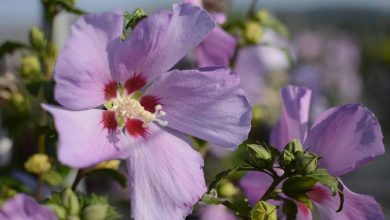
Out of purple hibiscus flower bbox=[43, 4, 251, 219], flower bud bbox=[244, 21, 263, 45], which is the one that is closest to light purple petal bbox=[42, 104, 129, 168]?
purple hibiscus flower bbox=[43, 4, 251, 219]

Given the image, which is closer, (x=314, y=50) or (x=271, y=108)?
(x=271, y=108)

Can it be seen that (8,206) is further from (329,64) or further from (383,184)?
(383,184)

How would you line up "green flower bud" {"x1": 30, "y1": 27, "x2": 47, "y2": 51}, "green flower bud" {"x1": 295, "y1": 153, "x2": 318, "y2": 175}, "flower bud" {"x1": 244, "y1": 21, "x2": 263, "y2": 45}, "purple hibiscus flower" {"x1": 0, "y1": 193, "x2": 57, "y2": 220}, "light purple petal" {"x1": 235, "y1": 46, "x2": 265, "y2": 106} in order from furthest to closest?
"light purple petal" {"x1": 235, "y1": 46, "x2": 265, "y2": 106}
"flower bud" {"x1": 244, "y1": 21, "x2": 263, "y2": 45}
"green flower bud" {"x1": 30, "y1": 27, "x2": 47, "y2": 51}
"green flower bud" {"x1": 295, "y1": 153, "x2": 318, "y2": 175}
"purple hibiscus flower" {"x1": 0, "y1": 193, "x2": 57, "y2": 220}

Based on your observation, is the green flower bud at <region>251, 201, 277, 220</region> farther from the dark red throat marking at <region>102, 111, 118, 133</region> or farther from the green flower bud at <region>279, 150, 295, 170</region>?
the dark red throat marking at <region>102, 111, 118, 133</region>

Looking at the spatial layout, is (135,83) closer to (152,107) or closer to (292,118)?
(152,107)

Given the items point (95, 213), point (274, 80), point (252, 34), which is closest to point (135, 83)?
point (95, 213)

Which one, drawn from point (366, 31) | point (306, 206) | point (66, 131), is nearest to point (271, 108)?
point (306, 206)
